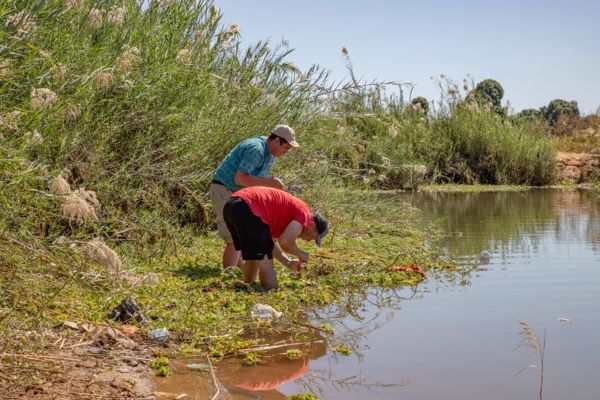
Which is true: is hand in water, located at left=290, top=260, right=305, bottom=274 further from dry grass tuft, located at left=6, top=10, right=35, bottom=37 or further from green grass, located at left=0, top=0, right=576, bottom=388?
dry grass tuft, located at left=6, top=10, right=35, bottom=37

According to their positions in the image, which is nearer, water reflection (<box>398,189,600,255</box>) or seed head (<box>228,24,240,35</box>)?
seed head (<box>228,24,240,35</box>)

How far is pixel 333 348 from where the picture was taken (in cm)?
660

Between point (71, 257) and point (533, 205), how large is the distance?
1344 centimetres

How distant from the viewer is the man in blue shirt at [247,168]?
873 centimetres

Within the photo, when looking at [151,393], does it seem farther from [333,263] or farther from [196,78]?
[196,78]

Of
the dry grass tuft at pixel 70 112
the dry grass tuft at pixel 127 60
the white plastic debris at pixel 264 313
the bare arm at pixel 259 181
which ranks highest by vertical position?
the dry grass tuft at pixel 127 60

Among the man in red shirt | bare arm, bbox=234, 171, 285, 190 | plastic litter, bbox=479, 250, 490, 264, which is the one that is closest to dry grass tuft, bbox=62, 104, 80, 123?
the man in red shirt

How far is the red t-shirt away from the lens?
8.04 m

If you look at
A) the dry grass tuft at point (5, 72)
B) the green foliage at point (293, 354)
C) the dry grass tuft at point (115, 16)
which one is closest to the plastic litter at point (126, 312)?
the green foliage at point (293, 354)

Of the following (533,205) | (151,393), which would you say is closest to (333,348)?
(151,393)

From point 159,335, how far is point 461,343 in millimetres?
2190

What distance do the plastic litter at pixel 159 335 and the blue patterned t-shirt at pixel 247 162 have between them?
8.70ft

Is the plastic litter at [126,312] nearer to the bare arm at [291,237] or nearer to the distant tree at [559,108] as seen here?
the bare arm at [291,237]

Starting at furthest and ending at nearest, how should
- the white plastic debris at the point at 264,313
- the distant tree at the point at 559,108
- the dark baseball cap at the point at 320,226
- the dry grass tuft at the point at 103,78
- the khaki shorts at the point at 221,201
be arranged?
the distant tree at the point at 559,108 < the khaki shorts at the point at 221,201 < the dark baseball cap at the point at 320,226 < the dry grass tuft at the point at 103,78 < the white plastic debris at the point at 264,313
